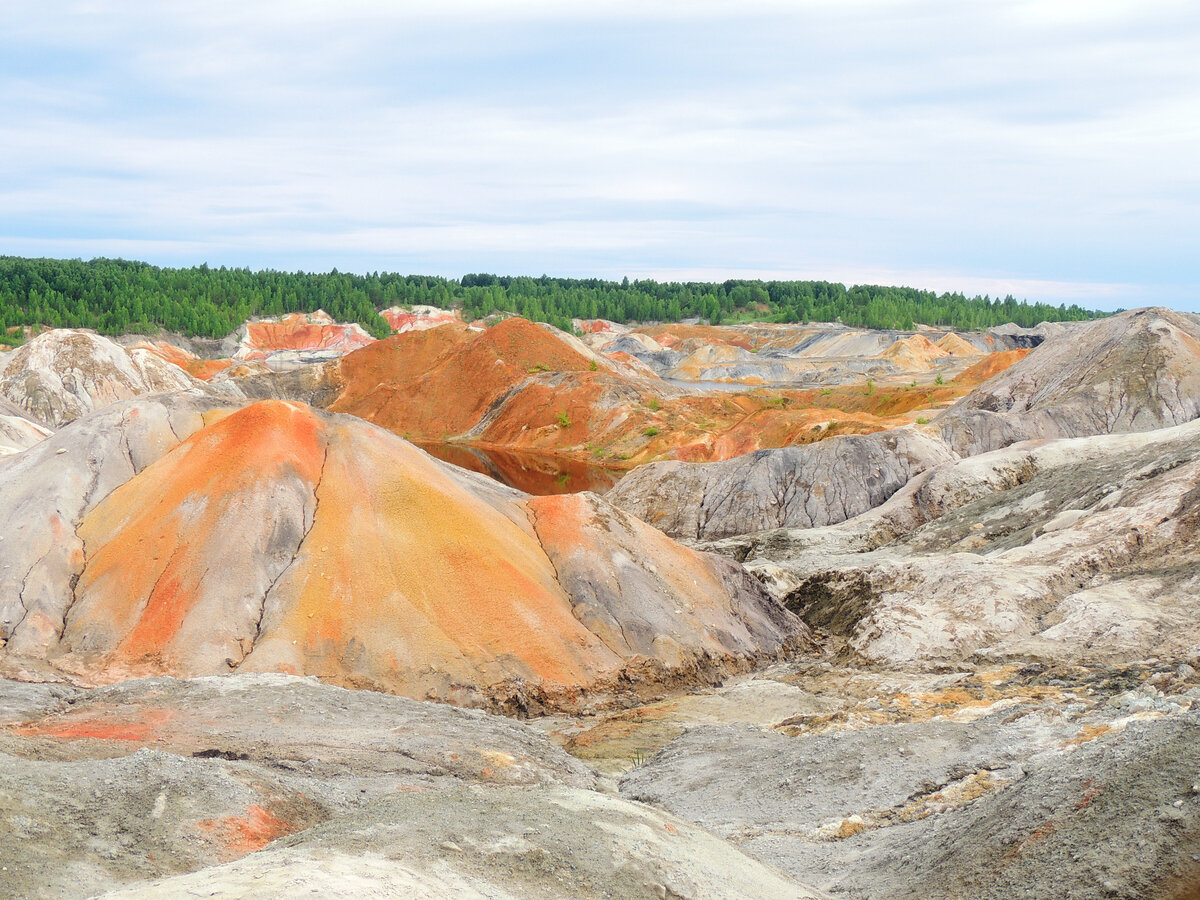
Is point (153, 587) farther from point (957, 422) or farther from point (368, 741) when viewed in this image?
point (957, 422)

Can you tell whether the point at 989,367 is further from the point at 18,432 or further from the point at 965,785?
the point at 965,785

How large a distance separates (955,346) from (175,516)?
144m

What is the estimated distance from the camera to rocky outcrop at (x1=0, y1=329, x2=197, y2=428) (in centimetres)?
8119

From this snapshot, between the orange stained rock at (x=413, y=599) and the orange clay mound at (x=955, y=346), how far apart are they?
136 m

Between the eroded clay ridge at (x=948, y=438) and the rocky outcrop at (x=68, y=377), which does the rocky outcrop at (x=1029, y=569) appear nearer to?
the eroded clay ridge at (x=948, y=438)

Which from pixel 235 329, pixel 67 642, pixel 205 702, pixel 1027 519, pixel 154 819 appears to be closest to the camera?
pixel 154 819

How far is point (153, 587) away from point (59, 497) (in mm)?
5266

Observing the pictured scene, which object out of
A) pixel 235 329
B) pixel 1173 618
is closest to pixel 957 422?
pixel 1173 618

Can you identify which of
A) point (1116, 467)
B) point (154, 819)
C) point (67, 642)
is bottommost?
point (67, 642)

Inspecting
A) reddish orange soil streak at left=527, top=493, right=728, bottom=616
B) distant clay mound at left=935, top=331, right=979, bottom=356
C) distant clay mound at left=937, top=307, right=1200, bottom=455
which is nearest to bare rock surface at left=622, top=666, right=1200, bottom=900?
reddish orange soil streak at left=527, top=493, right=728, bottom=616

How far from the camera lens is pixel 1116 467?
3575cm

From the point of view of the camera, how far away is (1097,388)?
55.6 metres

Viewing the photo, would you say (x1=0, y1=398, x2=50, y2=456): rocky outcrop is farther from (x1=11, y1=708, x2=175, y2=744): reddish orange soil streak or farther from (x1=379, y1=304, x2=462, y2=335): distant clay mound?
(x1=379, y1=304, x2=462, y2=335): distant clay mound

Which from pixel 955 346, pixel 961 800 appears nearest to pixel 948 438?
pixel 961 800
